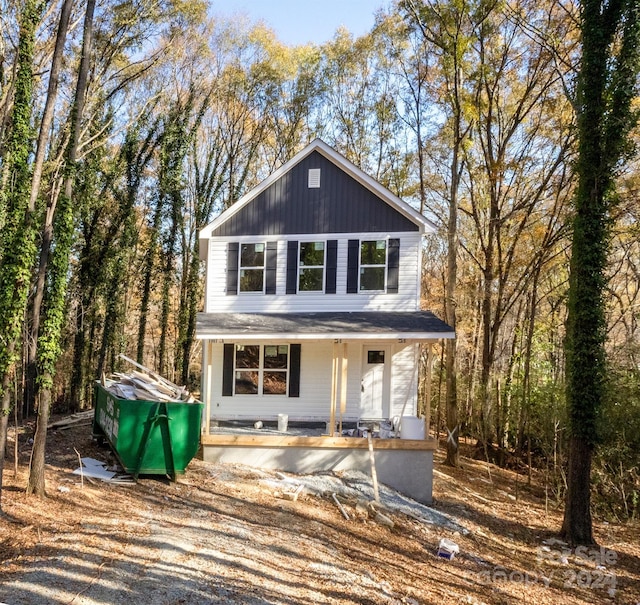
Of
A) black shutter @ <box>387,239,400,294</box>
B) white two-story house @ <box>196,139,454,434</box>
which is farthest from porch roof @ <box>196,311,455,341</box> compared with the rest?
black shutter @ <box>387,239,400,294</box>

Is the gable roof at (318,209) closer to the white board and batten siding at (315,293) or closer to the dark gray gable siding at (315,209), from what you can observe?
the dark gray gable siding at (315,209)

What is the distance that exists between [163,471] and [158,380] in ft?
8.10

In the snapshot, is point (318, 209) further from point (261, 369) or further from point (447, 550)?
point (447, 550)

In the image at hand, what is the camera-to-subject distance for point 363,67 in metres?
23.7

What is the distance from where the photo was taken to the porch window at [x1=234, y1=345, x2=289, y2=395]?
13.7m

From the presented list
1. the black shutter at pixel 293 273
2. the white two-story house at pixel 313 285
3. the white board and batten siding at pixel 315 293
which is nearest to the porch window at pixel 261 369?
the white two-story house at pixel 313 285

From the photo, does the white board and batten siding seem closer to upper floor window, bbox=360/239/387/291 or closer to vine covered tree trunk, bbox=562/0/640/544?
upper floor window, bbox=360/239/387/291

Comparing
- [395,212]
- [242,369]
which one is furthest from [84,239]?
[395,212]

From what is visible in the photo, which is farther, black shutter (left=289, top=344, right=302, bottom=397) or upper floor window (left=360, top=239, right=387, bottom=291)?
upper floor window (left=360, top=239, right=387, bottom=291)

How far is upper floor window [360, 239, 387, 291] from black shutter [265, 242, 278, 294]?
246 cm

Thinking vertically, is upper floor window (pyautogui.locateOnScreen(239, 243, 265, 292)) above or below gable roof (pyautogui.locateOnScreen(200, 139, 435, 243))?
below

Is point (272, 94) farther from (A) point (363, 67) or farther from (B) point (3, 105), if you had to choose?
(B) point (3, 105)

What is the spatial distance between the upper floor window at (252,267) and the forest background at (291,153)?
4.61 metres

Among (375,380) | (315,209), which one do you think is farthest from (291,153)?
(375,380)
